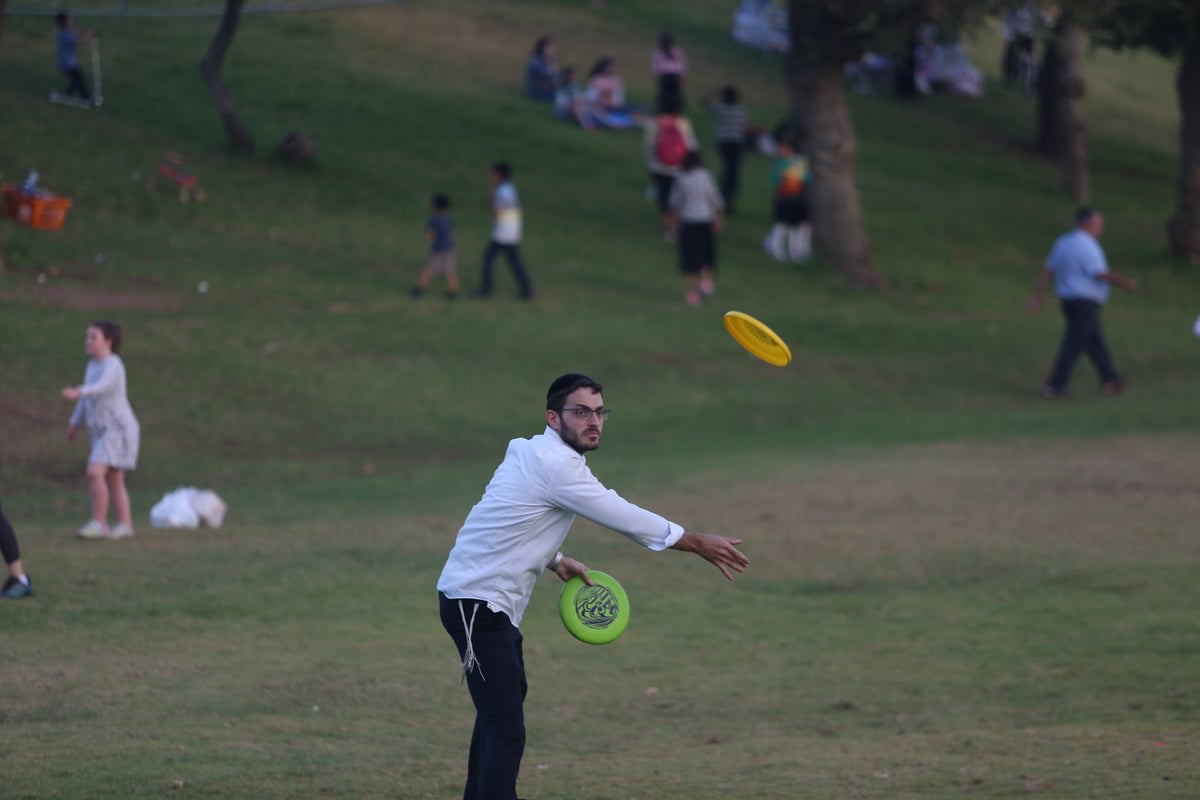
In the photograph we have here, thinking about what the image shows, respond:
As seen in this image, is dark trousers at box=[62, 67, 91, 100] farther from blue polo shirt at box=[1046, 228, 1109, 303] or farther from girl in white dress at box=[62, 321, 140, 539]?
blue polo shirt at box=[1046, 228, 1109, 303]

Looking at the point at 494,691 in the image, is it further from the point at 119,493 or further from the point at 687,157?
the point at 687,157

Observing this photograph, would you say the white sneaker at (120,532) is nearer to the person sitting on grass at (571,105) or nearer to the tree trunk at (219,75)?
the tree trunk at (219,75)

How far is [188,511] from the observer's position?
12516 mm

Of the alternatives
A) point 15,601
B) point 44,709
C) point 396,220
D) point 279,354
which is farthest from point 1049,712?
point 396,220

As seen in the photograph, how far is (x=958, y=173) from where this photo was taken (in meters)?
35.0

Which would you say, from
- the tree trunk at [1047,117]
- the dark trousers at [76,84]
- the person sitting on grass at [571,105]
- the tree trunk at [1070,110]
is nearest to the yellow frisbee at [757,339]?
the tree trunk at [1070,110]

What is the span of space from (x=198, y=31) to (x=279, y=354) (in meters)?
19.7

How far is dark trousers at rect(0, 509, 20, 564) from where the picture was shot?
9.22 meters

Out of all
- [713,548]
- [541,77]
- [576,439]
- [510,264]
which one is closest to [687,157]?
[510,264]

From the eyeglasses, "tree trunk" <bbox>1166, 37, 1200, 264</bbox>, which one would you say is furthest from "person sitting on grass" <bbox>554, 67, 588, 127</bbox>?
the eyeglasses

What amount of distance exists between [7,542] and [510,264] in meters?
13.4

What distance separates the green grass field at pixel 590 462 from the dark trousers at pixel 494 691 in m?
1.27

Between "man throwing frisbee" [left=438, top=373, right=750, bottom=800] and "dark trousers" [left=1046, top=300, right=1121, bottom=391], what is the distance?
571 inches

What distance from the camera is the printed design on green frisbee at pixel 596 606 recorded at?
620 cm
